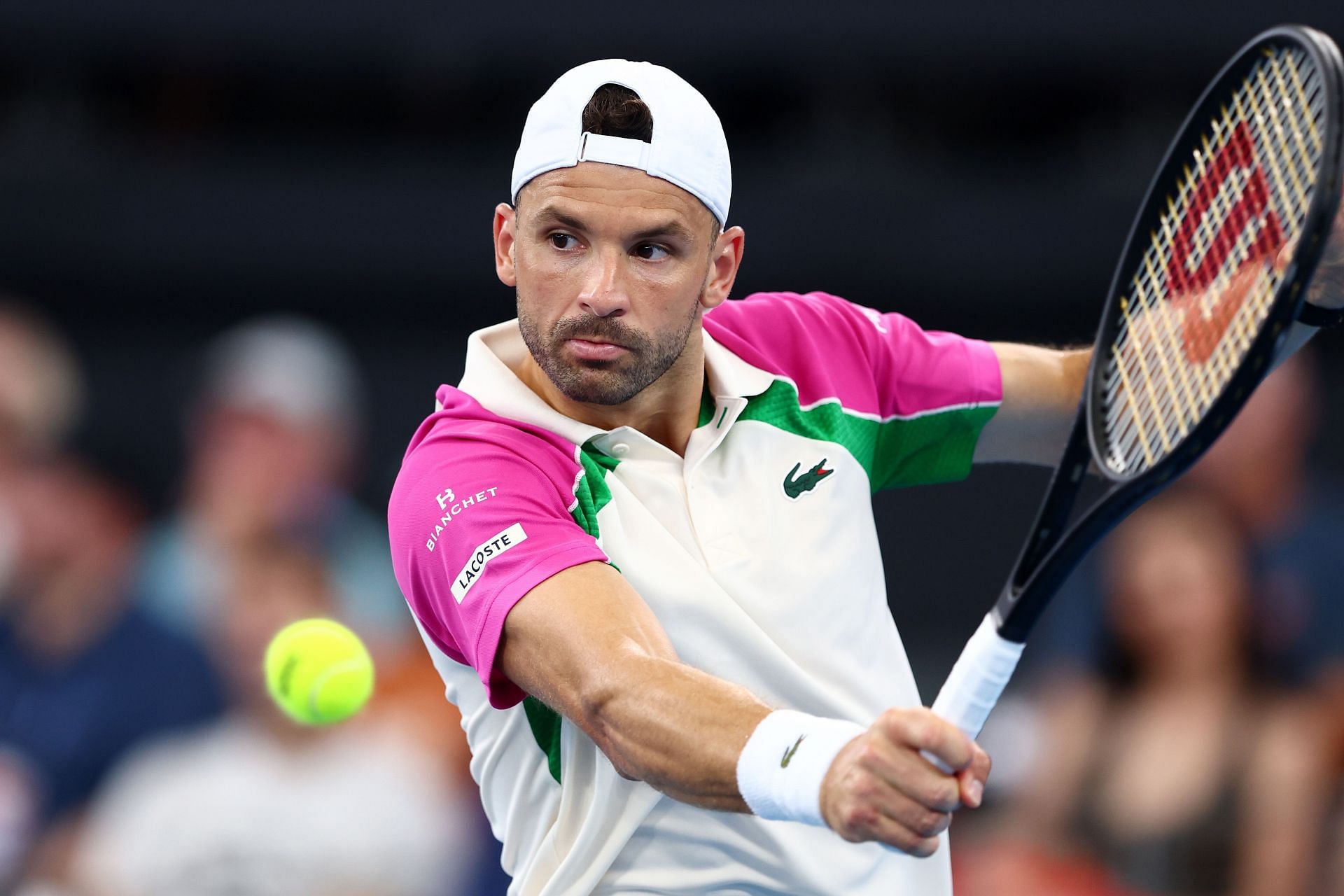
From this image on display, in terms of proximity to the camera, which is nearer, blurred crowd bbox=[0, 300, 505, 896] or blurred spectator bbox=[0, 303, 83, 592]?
blurred crowd bbox=[0, 300, 505, 896]

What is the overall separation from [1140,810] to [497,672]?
9.92 ft

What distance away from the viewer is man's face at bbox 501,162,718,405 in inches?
131

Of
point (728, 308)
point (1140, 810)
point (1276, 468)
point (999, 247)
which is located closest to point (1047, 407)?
point (728, 308)

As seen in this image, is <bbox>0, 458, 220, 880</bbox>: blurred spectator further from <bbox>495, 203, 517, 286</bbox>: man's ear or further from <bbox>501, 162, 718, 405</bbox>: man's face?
<bbox>501, 162, 718, 405</bbox>: man's face

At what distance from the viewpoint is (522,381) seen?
3613 millimetres

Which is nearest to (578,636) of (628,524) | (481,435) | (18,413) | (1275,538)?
(628,524)

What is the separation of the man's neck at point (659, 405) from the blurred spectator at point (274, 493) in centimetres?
335

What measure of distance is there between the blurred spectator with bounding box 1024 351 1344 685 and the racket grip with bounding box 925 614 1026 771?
317 cm

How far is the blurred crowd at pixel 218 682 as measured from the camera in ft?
20.0

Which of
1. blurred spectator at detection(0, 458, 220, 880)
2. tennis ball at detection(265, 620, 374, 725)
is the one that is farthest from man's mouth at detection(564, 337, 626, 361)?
blurred spectator at detection(0, 458, 220, 880)

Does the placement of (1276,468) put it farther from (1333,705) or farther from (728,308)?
(728,308)

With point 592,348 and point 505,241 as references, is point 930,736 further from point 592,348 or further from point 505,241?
point 505,241

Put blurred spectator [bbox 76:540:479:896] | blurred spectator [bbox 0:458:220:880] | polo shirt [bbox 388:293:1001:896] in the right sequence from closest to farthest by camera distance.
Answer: polo shirt [bbox 388:293:1001:896], blurred spectator [bbox 76:540:479:896], blurred spectator [bbox 0:458:220:880]

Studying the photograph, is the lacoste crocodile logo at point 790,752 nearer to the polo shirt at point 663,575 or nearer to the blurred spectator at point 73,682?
the polo shirt at point 663,575
